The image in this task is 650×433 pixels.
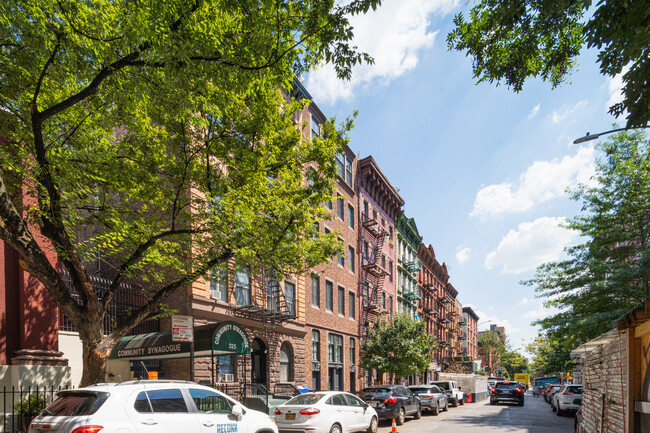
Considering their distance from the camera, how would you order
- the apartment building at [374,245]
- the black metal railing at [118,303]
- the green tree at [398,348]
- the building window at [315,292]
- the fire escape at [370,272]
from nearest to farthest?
the black metal railing at [118,303], the building window at [315,292], the green tree at [398,348], the fire escape at [370,272], the apartment building at [374,245]

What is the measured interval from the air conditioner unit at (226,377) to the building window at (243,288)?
116 inches

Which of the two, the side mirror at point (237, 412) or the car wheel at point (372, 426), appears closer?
the side mirror at point (237, 412)

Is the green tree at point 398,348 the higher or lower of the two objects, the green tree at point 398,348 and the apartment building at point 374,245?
the lower

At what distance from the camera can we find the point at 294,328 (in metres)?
25.2

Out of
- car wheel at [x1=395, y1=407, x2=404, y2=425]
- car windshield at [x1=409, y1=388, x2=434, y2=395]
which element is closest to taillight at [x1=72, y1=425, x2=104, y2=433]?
car wheel at [x1=395, y1=407, x2=404, y2=425]

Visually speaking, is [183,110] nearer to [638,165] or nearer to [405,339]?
[638,165]

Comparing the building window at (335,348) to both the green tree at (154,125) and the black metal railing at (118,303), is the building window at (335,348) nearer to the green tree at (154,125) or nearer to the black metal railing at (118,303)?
the black metal railing at (118,303)

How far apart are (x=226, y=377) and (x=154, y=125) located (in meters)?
10.4

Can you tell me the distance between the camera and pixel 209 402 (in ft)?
29.2

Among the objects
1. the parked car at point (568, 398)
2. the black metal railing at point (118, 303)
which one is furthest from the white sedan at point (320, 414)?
the parked car at point (568, 398)

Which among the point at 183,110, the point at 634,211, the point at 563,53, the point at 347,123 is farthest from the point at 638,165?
the point at 183,110

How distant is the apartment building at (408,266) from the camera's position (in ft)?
153

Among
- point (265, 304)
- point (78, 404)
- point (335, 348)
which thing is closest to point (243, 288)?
point (265, 304)

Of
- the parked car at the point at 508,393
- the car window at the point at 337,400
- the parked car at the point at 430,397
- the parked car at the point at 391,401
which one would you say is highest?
the car window at the point at 337,400
